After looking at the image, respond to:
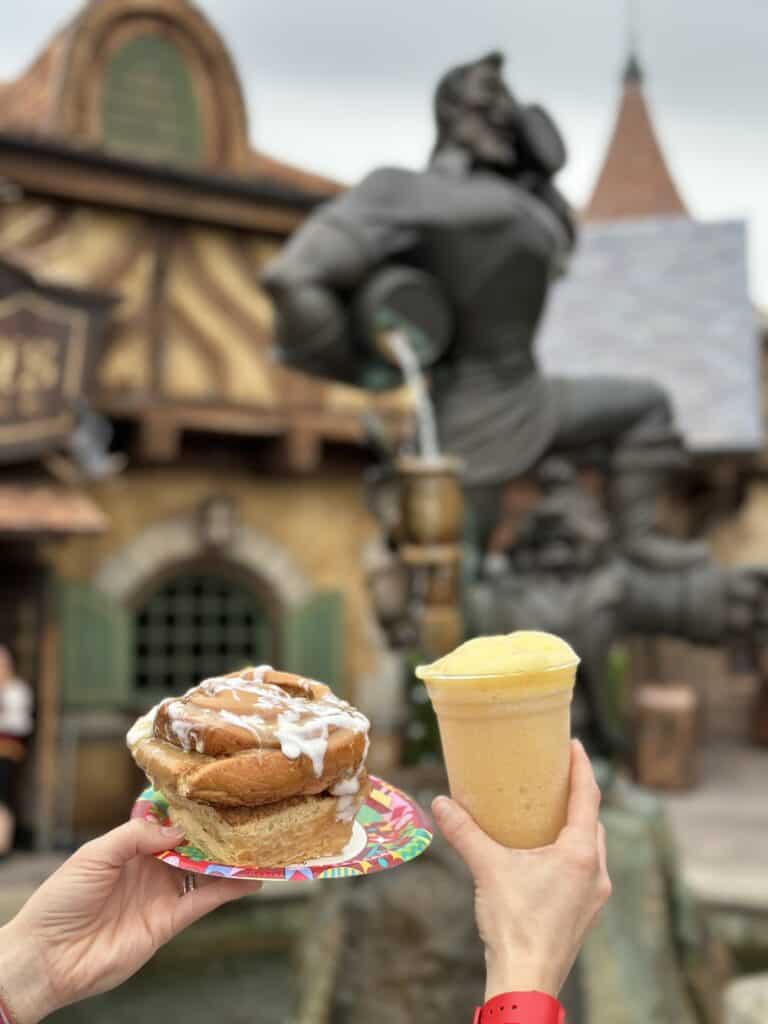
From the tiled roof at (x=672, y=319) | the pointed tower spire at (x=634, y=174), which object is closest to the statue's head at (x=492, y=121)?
the tiled roof at (x=672, y=319)

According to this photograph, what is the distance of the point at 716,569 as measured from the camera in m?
4.04

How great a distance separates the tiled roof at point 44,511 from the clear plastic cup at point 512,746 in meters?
6.50

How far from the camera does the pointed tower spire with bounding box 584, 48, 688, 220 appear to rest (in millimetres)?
15586

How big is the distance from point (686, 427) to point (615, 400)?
7.48 meters

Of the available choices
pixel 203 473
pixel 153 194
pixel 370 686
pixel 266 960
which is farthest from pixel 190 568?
pixel 266 960

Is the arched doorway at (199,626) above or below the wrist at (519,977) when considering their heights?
below

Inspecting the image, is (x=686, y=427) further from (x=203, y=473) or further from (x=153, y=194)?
(x=153, y=194)

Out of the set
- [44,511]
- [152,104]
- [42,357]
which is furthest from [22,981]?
[152,104]

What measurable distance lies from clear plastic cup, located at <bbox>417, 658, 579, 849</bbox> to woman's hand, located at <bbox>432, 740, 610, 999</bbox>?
0.08 ft

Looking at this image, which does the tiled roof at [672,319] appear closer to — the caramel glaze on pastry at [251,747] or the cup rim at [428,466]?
the cup rim at [428,466]

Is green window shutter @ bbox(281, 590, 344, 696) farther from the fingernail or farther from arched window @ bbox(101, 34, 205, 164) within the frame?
the fingernail

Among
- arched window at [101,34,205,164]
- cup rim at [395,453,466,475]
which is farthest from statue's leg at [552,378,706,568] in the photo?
arched window at [101,34,205,164]

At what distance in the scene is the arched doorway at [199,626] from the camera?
8.94 metres

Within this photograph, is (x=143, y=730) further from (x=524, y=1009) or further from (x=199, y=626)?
(x=199, y=626)
